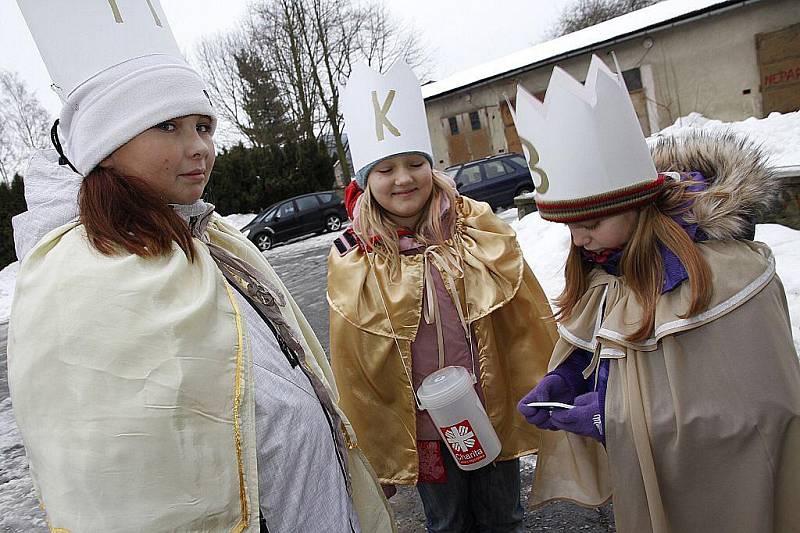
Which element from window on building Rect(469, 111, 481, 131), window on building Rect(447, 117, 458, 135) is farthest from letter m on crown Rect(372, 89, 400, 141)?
window on building Rect(447, 117, 458, 135)

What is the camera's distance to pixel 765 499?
147 centimetres

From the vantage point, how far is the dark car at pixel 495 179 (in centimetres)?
1241

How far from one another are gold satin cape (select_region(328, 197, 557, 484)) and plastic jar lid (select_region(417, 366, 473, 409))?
0.15 meters

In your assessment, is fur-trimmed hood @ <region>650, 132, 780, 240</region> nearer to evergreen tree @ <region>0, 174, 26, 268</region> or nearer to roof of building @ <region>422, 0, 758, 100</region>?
roof of building @ <region>422, 0, 758, 100</region>

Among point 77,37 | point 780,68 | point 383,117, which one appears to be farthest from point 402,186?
point 780,68

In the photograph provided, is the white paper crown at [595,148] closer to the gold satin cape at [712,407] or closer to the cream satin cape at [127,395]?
the gold satin cape at [712,407]

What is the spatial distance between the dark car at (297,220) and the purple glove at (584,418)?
47.6 ft

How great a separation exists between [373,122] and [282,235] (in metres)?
14.1

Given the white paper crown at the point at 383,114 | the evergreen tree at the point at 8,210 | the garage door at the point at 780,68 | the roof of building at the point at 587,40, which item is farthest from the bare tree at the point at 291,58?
the white paper crown at the point at 383,114

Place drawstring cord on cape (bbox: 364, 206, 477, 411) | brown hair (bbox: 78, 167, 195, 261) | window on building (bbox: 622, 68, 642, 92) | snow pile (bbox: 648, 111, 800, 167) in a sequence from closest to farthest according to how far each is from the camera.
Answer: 1. brown hair (bbox: 78, 167, 195, 261)
2. drawstring cord on cape (bbox: 364, 206, 477, 411)
3. snow pile (bbox: 648, 111, 800, 167)
4. window on building (bbox: 622, 68, 642, 92)

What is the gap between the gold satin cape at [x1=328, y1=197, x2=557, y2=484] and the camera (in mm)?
2139

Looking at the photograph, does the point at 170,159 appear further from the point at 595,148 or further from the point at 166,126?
the point at 595,148

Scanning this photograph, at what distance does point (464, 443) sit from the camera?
1.96 m

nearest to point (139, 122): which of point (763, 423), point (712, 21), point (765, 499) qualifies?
point (763, 423)
